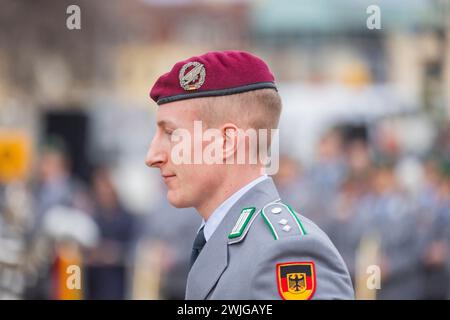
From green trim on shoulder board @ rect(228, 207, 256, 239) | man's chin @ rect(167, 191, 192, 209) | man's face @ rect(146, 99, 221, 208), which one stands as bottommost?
green trim on shoulder board @ rect(228, 207, 256, 239)

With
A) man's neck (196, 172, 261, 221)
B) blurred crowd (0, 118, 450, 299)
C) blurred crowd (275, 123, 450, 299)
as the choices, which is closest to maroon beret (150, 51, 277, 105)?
man's neck (196, 172, 261, 221)

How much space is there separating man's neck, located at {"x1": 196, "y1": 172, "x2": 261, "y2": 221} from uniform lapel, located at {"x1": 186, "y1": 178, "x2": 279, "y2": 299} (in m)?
0.03

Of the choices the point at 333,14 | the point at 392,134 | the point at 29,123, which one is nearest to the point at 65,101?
the point at 29,123

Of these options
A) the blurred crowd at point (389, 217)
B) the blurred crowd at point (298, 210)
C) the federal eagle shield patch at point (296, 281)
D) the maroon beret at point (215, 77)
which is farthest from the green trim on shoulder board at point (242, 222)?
the blurred crowd at point (389, 217)

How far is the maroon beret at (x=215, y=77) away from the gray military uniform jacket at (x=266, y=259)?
1.04 feet

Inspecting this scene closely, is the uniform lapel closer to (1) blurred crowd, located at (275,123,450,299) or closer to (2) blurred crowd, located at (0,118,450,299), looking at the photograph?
(2) blurred crowd, located at (0,118,450,299)

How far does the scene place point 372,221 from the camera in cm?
1303

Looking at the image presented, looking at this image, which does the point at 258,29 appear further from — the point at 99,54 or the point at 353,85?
the point at 353,85

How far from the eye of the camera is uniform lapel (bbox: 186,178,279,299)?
343 centimetres

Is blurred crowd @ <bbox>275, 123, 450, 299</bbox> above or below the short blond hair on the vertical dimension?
below

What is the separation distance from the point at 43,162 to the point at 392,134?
550 cm

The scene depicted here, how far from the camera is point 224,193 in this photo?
353 centimetres

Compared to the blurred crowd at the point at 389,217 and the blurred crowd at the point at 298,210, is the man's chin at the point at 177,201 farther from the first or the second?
the blurred crowd at the point at 389,217

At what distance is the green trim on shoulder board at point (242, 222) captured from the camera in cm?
343
